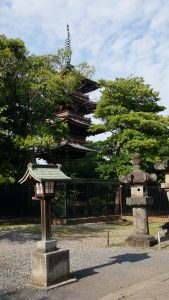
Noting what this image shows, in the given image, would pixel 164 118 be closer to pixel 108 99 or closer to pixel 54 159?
pixel 108 99

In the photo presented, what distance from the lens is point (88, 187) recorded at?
920 inches

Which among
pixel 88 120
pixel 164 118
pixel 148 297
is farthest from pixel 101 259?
pixel 88 120

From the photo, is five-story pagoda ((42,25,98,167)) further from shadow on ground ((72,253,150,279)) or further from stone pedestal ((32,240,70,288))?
stone pedestal ((32,240,70,288))

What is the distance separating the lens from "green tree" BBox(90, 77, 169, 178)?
2570cm

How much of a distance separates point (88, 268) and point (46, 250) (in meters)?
1.77

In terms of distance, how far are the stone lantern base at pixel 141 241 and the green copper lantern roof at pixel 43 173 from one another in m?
5.06

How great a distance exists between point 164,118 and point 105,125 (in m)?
4.37

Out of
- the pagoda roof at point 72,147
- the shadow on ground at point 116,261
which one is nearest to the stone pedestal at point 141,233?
the shadow on ground at point 116,261

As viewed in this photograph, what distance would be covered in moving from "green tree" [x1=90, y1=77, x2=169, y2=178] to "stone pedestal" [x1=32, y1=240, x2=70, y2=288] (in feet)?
56.9

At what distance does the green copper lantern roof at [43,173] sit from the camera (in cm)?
838

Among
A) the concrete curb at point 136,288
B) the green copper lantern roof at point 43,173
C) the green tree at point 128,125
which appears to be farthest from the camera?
the green tree at point 128,125

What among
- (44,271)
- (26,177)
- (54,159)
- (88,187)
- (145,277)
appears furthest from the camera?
(54,159)

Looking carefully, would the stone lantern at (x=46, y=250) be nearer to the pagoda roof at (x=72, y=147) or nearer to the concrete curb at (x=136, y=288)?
the concrete curb at (x=136, y=288)

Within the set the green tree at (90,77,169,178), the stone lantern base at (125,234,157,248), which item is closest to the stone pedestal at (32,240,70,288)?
the stone lantern base at (125,234,157,248)
